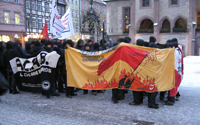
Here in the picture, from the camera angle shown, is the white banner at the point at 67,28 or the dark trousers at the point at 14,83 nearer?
the dark trousers at the point at 14,83

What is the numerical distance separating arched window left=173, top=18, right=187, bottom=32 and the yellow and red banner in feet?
73.8

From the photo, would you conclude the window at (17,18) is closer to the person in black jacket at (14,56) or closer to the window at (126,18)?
the window at (126,18)

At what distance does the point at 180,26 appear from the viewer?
27391 mm

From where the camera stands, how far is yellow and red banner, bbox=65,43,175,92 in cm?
571

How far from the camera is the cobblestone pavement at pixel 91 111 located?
4703 mm

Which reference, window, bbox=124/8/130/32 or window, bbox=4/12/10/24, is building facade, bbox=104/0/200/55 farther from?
window, bbox=4/12/10/24

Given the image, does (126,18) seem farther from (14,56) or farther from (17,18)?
(14,56)

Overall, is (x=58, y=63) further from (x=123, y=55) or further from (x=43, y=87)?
(x=123, y=55)

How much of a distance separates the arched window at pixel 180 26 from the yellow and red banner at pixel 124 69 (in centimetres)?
2250

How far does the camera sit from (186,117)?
484 centimetres

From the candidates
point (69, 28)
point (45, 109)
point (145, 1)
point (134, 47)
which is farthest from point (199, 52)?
point (45, 109)

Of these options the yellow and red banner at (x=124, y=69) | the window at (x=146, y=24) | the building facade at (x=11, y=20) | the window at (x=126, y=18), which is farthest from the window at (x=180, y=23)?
the building facade at (x=11, y=20)

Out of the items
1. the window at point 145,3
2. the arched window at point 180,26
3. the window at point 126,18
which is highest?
the window at point 145,3

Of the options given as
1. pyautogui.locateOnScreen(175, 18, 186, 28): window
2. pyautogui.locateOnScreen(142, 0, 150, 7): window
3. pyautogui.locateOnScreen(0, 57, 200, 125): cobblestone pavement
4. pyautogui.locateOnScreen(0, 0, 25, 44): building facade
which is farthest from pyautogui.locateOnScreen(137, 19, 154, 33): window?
pyautogui.locateOnScreen(0, 57, 200, 125): cobblestone pavement
